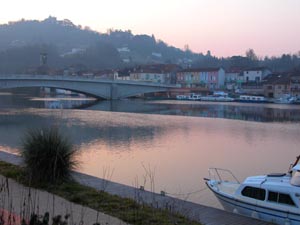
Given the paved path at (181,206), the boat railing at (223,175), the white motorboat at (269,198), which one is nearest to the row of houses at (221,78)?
the boat railing at (223,175)

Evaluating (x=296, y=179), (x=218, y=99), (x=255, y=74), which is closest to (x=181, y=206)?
(x=296, y=179)

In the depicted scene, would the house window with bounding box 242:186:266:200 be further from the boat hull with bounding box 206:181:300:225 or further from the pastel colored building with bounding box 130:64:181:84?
the pastel colored building with bounding box 130:64:181:84

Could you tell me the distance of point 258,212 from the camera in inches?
445

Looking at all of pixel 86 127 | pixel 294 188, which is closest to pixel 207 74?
pixel 86 127

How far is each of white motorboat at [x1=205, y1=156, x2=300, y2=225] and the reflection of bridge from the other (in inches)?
2283

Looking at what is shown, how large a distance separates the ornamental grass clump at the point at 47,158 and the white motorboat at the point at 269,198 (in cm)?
438

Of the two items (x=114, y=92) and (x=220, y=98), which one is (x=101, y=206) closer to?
(x=114, y=92)

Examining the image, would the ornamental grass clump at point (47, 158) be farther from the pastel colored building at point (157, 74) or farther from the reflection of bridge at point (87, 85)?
the pastel colored building at point (157, 74)

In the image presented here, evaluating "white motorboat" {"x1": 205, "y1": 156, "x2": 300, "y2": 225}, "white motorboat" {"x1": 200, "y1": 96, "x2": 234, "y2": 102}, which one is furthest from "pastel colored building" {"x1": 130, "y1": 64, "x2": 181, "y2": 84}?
"white motorboat" {"x1": 205, "y1": 156, "x2": 300, "y2": 225}

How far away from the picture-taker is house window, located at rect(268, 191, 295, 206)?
10927mm

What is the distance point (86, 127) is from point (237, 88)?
3238 inches

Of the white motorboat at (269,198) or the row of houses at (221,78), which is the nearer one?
the white motorboat at (269,198)

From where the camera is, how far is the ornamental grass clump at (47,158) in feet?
36.9

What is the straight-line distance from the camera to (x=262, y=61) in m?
180
